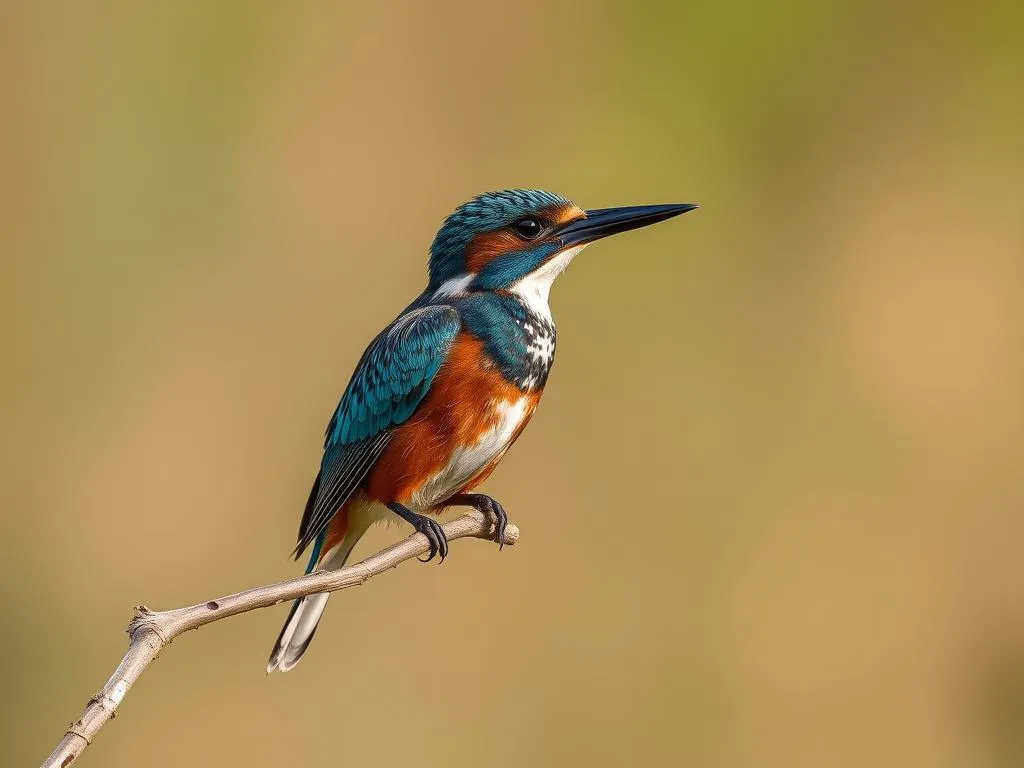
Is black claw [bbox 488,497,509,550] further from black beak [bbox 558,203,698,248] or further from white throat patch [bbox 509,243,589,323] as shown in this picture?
black beak [bbox 558,203,698,248]

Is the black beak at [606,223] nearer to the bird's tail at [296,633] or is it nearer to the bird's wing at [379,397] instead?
the bird's wing at [379,397]

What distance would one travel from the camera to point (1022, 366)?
4.47 m

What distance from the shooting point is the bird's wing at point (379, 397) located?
2.23m

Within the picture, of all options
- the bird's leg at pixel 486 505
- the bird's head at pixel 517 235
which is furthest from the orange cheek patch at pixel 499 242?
the bird's leg at pixel 486 505

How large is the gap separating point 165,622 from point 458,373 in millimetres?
1055

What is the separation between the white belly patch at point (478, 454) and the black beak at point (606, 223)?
33 centimetres

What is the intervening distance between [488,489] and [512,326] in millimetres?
1592

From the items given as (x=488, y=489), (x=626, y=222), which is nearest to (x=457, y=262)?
(x=626, y=222)

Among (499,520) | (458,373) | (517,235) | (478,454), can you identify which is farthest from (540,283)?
(499,520)

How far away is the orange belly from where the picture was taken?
2.21m

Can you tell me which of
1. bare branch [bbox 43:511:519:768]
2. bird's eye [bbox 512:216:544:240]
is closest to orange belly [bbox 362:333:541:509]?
bird's eye [bbox 512:216:544:240]

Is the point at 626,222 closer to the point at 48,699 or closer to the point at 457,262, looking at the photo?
→ the point at 457,262

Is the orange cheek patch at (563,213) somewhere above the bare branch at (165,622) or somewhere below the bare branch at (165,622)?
above

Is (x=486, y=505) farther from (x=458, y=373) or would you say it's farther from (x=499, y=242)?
(x=499, y=242)
